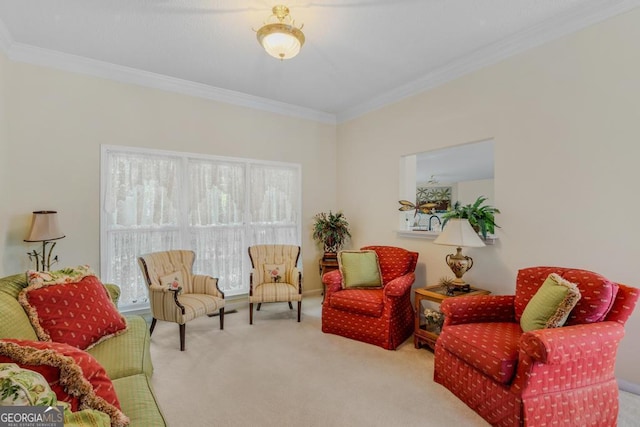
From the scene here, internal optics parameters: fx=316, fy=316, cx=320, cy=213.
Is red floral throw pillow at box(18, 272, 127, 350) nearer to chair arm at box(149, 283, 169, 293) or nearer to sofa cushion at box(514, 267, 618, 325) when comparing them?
chair arm at box(149, 283, 169, 293)

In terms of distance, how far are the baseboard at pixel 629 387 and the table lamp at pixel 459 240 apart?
1.23m

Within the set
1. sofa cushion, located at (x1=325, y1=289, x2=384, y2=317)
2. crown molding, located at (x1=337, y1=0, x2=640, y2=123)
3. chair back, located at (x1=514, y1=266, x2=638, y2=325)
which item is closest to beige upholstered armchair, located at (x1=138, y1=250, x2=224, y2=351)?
sofa cushion, located at (x1=325, y1=289, x2=384, y2=317)

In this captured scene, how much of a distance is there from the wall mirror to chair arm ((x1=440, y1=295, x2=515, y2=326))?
4.08ft

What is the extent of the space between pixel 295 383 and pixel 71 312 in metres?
1.63

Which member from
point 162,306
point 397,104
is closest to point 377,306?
point 162,306

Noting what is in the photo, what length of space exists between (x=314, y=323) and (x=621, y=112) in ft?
11.4

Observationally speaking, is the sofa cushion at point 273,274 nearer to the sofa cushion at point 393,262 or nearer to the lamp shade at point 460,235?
the sofa cushion at point 393,262

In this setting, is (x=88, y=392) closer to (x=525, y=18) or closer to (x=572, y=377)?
(x=572, y=377)

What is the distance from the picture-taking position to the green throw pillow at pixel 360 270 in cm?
366

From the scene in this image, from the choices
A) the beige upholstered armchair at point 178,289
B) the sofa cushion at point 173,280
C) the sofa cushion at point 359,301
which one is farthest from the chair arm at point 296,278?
the sofa cushion at point 173,280

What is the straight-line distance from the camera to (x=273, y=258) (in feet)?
14.2

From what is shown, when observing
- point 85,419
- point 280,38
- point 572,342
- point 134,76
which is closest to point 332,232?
point 280,38

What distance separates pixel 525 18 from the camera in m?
2.67

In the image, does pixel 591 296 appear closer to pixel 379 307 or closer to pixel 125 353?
pixel 379 307
